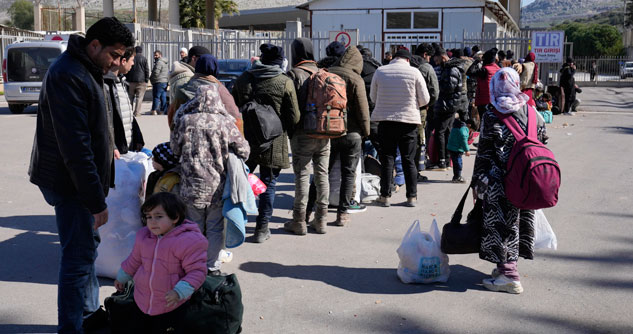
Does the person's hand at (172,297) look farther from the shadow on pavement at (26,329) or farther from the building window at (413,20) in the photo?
the building window at (413,20)

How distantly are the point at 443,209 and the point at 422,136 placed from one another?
1.32 metres

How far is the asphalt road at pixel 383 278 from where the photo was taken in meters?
4.37

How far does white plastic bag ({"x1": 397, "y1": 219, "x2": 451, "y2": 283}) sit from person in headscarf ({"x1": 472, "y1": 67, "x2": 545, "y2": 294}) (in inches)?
13.4

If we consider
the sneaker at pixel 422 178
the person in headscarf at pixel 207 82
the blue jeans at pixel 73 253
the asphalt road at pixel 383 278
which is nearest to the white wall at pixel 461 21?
the sneaker at pixel 422 178

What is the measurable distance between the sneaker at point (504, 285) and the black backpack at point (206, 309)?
207cm

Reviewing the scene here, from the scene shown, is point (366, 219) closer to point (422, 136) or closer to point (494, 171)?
point (422, 136)

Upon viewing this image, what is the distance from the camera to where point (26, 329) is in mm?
4164

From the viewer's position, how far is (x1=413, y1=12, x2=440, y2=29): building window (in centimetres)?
3238

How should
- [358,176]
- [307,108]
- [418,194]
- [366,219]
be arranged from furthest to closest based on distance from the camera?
1. [418,194]
2. [358,176]
3. [366,219]
4. [307,108]

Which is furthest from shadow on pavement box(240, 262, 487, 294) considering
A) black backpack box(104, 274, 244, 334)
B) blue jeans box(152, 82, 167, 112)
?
blue jeans box(152, 82, 167, 112)

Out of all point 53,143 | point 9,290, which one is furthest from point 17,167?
point 53,143

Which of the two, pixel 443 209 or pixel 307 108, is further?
pixel 443 209

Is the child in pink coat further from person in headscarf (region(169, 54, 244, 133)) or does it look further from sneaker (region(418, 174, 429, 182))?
sneaker (region(418, 174, 429, 182))

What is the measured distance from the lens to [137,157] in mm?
5117
